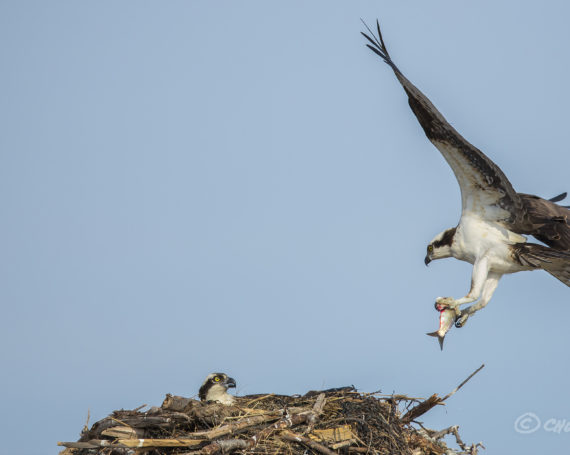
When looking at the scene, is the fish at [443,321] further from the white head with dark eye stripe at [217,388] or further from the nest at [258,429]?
the white head with dark eye stripe at [217,388]

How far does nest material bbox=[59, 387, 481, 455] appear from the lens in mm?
9047

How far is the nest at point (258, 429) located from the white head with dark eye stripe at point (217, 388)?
269 millimetres

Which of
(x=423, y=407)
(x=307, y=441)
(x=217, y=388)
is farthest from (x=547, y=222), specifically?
(x=217, y=388)

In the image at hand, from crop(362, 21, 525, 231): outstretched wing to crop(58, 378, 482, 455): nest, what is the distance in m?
2.69

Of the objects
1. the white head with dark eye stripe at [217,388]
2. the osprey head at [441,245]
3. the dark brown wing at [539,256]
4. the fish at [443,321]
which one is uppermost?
the osprey head at [441,245]

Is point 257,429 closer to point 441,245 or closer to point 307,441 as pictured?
point 307,441

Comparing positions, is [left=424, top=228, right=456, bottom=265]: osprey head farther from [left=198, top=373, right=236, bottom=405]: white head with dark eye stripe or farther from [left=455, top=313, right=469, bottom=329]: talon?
[left=198, top=373, right=236, bottom=405]: white head with dark eye stripe

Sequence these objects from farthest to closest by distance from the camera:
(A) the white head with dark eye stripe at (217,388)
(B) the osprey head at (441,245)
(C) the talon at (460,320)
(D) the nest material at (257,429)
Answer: (B) the osprey head at (441,245), (C) the talon at (460,320), (A) the white head with dark eye stripe at (217,388), (D) the nest material at (257,429)

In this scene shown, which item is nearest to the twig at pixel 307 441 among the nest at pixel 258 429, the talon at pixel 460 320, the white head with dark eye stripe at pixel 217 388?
the nest at pixel 258 429

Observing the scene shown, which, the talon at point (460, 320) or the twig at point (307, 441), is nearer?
the twig at point (307, 441)

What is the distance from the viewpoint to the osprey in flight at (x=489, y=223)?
1065 centimetres

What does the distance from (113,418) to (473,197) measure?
15.8ft

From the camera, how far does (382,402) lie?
10.1 m

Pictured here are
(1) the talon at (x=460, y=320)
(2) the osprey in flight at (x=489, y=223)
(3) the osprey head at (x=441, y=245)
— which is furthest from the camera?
(3) the osprey head at (x=441, y=245)
